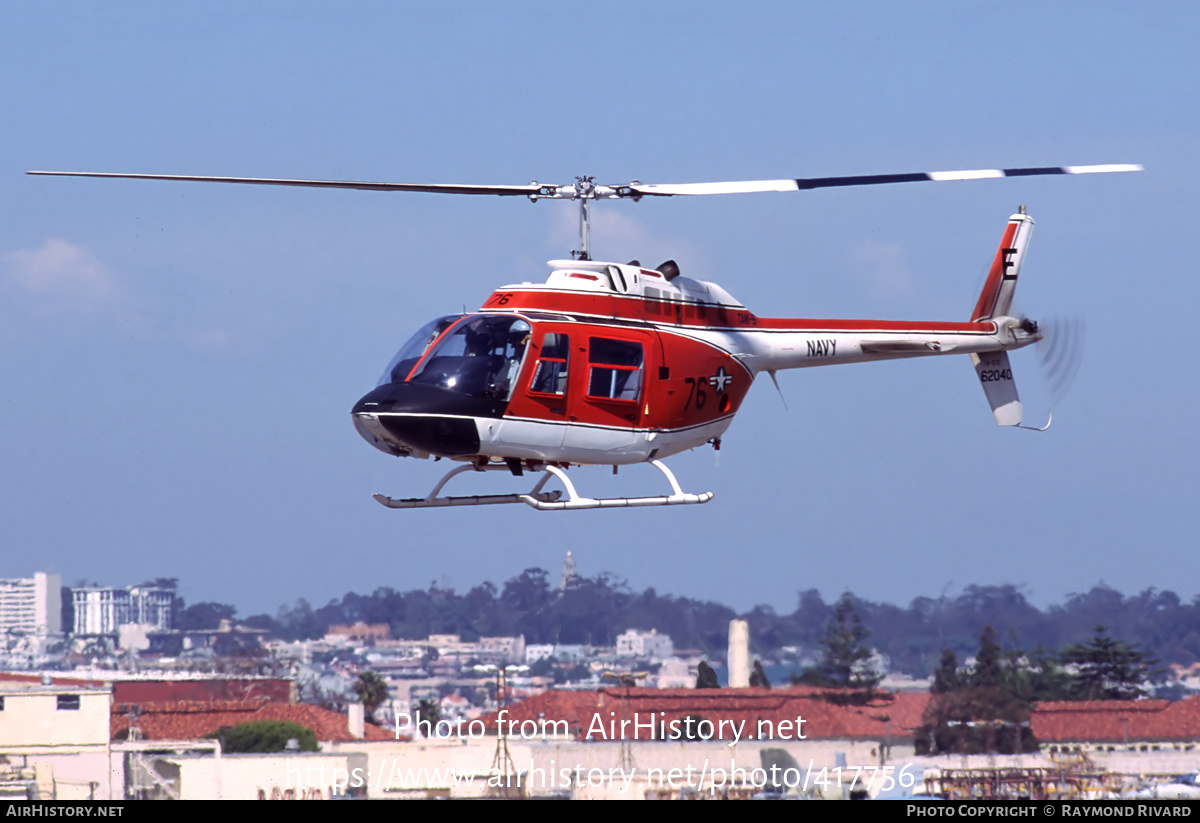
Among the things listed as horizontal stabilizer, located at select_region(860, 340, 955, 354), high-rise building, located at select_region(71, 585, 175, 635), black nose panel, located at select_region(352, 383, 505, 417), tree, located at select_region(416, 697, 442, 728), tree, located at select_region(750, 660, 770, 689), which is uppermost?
horizontal stabilizer, located at select_region(860, 340, 955, 354)

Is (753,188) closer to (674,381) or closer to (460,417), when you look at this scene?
(674,381)

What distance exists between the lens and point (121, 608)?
111125 mm

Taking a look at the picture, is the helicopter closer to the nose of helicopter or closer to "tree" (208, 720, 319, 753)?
the nose of helicopter

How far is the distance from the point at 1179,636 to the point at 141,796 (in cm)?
3233

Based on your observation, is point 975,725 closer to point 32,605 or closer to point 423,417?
point 423,417

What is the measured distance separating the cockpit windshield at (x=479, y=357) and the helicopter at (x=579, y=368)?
0.4 inches

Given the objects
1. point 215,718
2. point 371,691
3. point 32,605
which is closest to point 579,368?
point 215,718

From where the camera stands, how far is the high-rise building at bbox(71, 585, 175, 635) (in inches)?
4311

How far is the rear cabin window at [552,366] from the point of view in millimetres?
16984

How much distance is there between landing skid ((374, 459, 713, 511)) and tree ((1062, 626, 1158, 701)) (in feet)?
102

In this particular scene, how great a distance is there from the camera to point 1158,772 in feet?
137

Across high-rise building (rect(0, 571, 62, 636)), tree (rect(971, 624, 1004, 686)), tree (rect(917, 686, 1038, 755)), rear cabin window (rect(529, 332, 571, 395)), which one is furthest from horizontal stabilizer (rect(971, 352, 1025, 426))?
high-rise building (rect(0, 571, 62, 636))

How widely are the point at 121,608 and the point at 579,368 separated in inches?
3945
